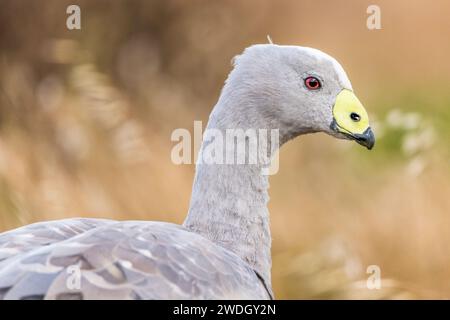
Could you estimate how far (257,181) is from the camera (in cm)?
363

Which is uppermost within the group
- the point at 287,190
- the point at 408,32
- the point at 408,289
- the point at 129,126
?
the point at 408,32

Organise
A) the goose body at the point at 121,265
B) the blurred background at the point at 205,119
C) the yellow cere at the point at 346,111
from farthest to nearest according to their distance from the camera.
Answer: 1. the blurred background at the point at 205,119
2. the yellow cere at the point at 346,111
3. the goose body at the point at 121,265

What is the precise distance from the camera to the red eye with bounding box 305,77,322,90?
12.0 feet

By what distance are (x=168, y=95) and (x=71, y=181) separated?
115 cm

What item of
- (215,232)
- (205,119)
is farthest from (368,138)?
(205,119)

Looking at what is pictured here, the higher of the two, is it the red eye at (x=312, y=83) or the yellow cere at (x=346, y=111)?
the red eye at (x=312, y=83)

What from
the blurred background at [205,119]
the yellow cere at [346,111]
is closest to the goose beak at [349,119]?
the yellow cere at [346,111]

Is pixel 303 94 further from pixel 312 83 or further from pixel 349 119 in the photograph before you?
pixel 349 119

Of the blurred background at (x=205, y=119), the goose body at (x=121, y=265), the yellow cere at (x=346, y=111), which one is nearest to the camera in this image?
the goose body at (x=121, y=265)

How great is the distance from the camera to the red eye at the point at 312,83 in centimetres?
367

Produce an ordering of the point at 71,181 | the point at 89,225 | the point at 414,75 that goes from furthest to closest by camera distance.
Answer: the point at 414,75 → the point at 71,181 → the point at 89,225

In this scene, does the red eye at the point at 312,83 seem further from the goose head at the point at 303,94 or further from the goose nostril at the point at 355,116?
the goose nostril at the point at 355,116
